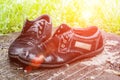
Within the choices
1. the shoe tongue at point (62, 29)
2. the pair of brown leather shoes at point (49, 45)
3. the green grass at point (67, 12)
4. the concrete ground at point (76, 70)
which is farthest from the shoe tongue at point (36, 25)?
the green grass at point (67, 12)

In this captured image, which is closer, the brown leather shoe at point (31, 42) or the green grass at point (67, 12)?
the brown leather shoe at point (31, 42)

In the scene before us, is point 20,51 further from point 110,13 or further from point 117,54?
point 110,13

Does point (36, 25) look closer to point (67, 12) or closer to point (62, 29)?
point (62, 29)

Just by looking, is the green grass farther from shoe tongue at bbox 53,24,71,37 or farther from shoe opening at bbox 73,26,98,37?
shoe tongue at bbox 53,24,71,37

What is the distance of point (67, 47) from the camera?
2.73 metres

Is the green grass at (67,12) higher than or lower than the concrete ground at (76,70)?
higher

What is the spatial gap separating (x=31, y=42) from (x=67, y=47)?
286 mm

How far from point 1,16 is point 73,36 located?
1.81 m

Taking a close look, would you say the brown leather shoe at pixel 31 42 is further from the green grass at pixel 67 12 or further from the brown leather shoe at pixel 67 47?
the green grass at pixel 67 12

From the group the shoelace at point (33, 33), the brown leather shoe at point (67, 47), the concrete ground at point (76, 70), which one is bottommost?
the concrete ground at point (76, 70)

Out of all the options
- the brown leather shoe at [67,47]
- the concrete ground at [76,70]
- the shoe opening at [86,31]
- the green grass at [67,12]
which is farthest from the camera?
the green grass at [67,12]

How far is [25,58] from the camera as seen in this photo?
8.30 ft

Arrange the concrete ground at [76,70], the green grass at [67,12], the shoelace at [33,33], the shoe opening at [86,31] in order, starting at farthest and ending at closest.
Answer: the green grass at [67,12] → the shoe opening at [86,31] → the shoelace at [33,33] → the concrete ground at [76,70]

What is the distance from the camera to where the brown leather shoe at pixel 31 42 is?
255 centimetres
